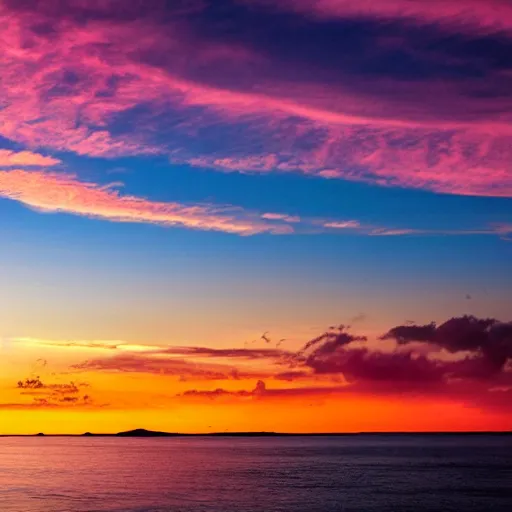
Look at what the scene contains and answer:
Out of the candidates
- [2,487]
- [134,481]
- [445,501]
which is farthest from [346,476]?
[2,487]

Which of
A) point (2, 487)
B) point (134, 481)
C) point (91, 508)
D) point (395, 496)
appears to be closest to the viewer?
point (91, 508)

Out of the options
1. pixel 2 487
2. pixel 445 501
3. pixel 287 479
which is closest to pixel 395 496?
pixel 445 501

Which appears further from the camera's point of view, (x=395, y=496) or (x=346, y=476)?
(x=346, y=476)

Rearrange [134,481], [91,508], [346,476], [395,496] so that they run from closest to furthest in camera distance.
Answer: [91,508] < [395,496] < [134,481] < [346,476]

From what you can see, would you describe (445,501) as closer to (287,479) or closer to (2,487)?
(287,479)

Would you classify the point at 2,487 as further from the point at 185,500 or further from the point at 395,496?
the point at 395,496

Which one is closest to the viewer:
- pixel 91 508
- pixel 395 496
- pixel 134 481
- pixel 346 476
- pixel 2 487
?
pixel 91 508

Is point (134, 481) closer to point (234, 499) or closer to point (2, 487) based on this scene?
point (2, 487)

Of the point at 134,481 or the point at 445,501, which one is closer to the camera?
the point at 445,501

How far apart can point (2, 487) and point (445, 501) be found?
6004 centimetres

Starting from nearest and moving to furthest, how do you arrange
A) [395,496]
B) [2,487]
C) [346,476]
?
[395,496] < [2,487] < [346,476]

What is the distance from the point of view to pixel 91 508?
80.8 metres

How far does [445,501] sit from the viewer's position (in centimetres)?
8819

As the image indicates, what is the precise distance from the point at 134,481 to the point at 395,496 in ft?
141
